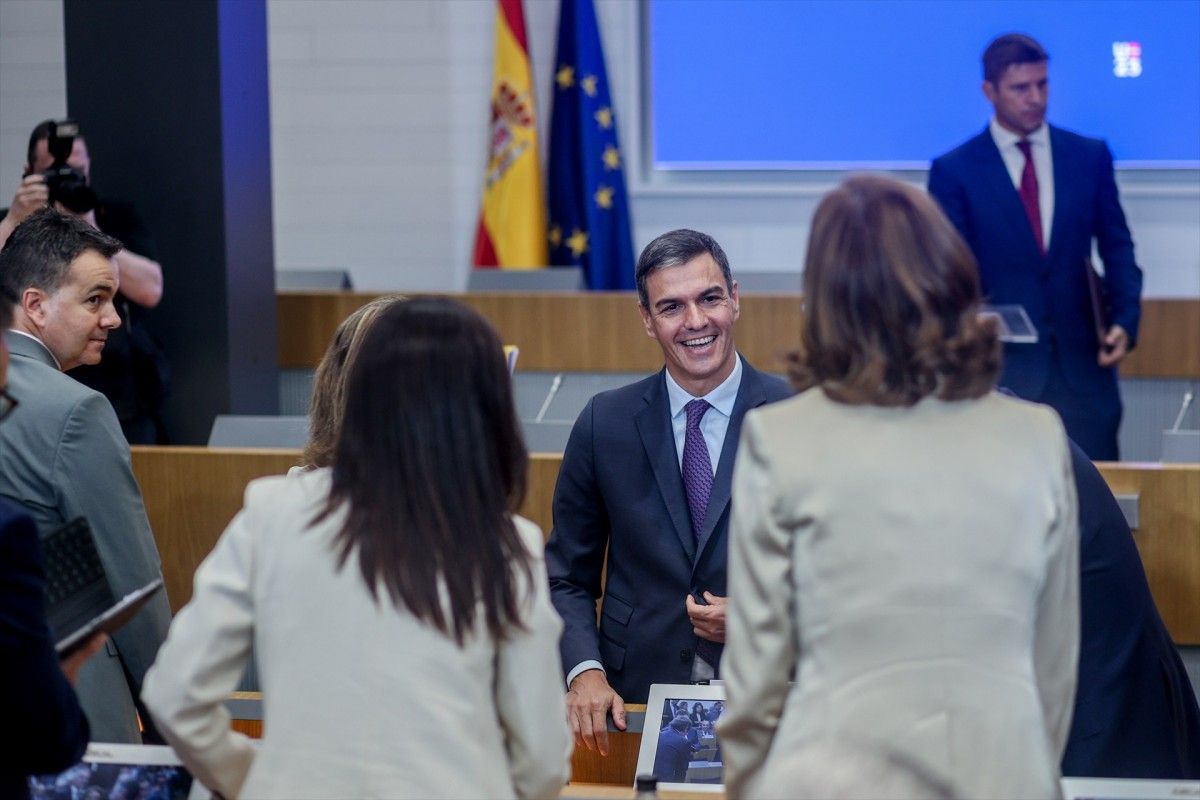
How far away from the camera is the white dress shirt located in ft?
16.1

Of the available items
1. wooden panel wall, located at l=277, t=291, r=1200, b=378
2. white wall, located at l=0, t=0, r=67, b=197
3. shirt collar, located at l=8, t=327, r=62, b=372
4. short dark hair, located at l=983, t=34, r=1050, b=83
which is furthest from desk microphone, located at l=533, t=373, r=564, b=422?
white wall, located at l=0, t=0, r=67, b=197

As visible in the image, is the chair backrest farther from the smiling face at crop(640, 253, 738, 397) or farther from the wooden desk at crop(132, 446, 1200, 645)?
the smiling face at crop(640, 253, 738, 397)

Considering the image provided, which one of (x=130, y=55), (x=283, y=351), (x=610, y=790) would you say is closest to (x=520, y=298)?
(x=283, y=351)

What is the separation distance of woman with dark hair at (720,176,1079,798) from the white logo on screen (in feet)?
19.5

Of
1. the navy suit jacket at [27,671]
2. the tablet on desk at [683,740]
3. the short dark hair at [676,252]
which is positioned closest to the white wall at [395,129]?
the short dark hair at [676,252]

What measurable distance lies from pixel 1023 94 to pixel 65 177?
304 centimetres

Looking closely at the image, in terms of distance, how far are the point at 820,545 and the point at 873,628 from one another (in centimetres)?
10

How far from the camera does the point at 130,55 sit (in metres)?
5.00

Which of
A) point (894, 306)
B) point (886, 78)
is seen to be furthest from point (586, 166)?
point (894, 306)

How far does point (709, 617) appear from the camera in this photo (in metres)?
2.45

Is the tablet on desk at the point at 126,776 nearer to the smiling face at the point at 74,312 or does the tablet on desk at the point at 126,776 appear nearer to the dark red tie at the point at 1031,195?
the smiling face at the point at 74,312

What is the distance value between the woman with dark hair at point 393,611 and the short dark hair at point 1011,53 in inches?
146

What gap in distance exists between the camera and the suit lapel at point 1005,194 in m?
4.82

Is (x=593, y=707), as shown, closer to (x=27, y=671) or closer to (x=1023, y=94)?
(x=27, y=671)
